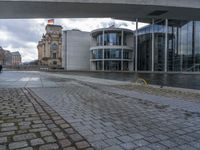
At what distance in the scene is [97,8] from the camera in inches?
438

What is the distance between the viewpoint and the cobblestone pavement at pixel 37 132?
3.48 metres

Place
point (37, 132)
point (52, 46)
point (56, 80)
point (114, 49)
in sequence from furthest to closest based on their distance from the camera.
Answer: point (52, 46) → point (114, 49) → point (56, 80) → point (37, 132)

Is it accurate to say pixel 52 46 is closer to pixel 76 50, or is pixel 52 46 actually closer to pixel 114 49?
→ pixel 76 50

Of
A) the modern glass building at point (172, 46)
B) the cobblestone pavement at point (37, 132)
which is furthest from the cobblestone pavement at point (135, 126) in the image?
the modern glass building at point (172, 46)

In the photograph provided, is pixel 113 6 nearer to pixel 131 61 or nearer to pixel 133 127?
pixel 133 127

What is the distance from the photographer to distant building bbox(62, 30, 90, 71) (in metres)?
78.2

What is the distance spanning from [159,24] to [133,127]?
55854mm

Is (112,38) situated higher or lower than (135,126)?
higher

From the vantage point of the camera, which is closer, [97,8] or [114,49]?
[97,8]

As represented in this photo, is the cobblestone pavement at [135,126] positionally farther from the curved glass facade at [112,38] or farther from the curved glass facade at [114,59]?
the curved glass facade at [112,38]

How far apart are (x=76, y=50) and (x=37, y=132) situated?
75.8 meters

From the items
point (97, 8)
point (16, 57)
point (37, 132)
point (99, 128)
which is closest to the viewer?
point (37, 132)

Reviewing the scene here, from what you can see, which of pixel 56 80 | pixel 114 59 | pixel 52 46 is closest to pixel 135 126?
pixel 56 80

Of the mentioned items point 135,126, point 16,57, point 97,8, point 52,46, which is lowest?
point 135,126
